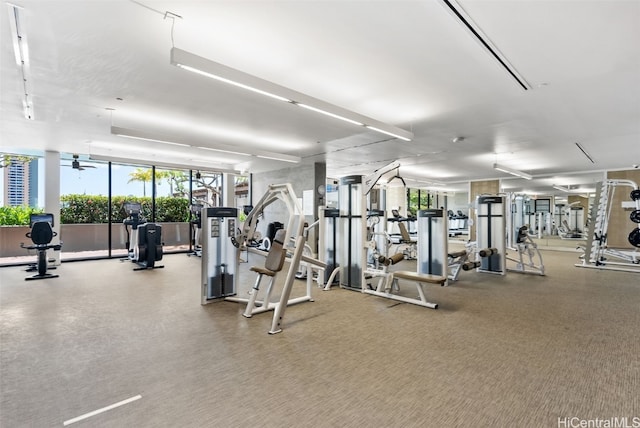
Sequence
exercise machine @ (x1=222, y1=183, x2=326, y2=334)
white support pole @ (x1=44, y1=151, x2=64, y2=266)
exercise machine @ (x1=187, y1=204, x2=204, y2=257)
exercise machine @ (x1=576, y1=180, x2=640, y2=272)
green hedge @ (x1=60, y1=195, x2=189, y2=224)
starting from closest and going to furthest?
1. exercise machine @ (x1=222, y1=183, x2=326, y2=334)
2. exercise machine @ (x1=576, y1=180, x2=640, y2=272)
3. white support pole @ (x1=44, y1=151, x2=64, y2=266)
4. green hedge @ (x1=60, y1=195, x2=189, y2=224)
5. exercise machine @ (x1=187, y1=204, x2=204, y2=257)

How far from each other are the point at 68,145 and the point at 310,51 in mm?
7111

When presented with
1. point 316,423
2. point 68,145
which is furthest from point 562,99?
point 68,145

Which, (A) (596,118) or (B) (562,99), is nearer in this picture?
(B) (562,99)

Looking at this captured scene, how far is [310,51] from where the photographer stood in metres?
3.13

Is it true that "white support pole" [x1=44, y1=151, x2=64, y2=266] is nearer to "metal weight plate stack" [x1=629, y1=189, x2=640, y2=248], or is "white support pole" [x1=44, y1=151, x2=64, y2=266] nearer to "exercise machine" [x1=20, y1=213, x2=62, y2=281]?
"exercise machine" [x1=20, y1=213, x2=62, y2=281]

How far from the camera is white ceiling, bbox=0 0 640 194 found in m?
2.54

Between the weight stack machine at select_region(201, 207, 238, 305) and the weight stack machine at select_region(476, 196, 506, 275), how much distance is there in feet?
16.8

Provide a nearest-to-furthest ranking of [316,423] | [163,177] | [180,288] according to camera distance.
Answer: [316,423]
[180,288]
[163,177]

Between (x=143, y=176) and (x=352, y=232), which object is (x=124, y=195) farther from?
(x=352, y=232)

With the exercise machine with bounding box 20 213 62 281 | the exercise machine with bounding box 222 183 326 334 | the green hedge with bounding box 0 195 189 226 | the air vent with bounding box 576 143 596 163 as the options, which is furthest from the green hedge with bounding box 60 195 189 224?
the air vent with bounding box 576 143 596 163

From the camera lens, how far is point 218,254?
15.3 feet

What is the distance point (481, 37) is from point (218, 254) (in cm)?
415

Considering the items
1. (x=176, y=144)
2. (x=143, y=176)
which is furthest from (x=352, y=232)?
(x=143, y=176)

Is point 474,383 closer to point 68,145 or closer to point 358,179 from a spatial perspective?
point 358,179
